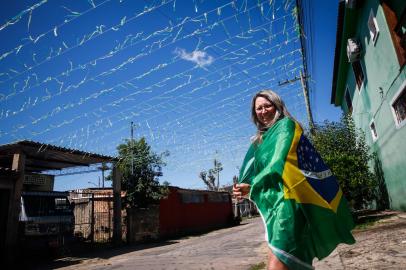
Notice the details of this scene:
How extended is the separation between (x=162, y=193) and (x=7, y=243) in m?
8.56

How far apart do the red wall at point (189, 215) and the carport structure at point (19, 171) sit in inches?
211

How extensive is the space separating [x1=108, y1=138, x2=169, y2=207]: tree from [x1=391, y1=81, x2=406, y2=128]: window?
1155 cm

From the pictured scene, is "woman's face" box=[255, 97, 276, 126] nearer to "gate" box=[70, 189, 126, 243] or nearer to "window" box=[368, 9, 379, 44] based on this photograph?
"window" box=[368, 9, 379, 44]

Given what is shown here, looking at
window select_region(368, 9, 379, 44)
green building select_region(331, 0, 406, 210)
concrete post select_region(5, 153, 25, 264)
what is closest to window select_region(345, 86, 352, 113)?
green building select_region(331, 0, 406, 210)

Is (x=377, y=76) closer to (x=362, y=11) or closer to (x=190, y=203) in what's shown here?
(x=362, y=11)

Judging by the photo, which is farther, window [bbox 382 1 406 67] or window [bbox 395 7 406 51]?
window [bbox 382 1 406 67]

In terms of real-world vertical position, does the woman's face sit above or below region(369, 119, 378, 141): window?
below

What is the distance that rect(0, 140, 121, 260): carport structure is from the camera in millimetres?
10320

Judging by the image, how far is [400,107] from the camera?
8.84 meters

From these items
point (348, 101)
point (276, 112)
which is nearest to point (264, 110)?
point (276, 112)

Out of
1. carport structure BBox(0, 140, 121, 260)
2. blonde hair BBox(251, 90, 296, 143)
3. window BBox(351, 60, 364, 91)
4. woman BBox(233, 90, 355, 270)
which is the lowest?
woman BBox(233, 90, 355, 270)

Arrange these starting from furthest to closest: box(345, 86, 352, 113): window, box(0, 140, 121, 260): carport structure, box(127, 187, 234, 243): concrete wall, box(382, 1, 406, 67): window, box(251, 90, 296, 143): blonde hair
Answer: box(345, 86, 352, 113): window → box(127, 187, 234, 243): concrete wall → box(0, 140, 121, 260): carport structure → box(382, 1, 406, 67): window → box(251, 90, 296, 143): blonde hair

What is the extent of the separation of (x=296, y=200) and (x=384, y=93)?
974cm

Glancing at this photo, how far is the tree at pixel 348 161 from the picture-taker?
11.0 meters
